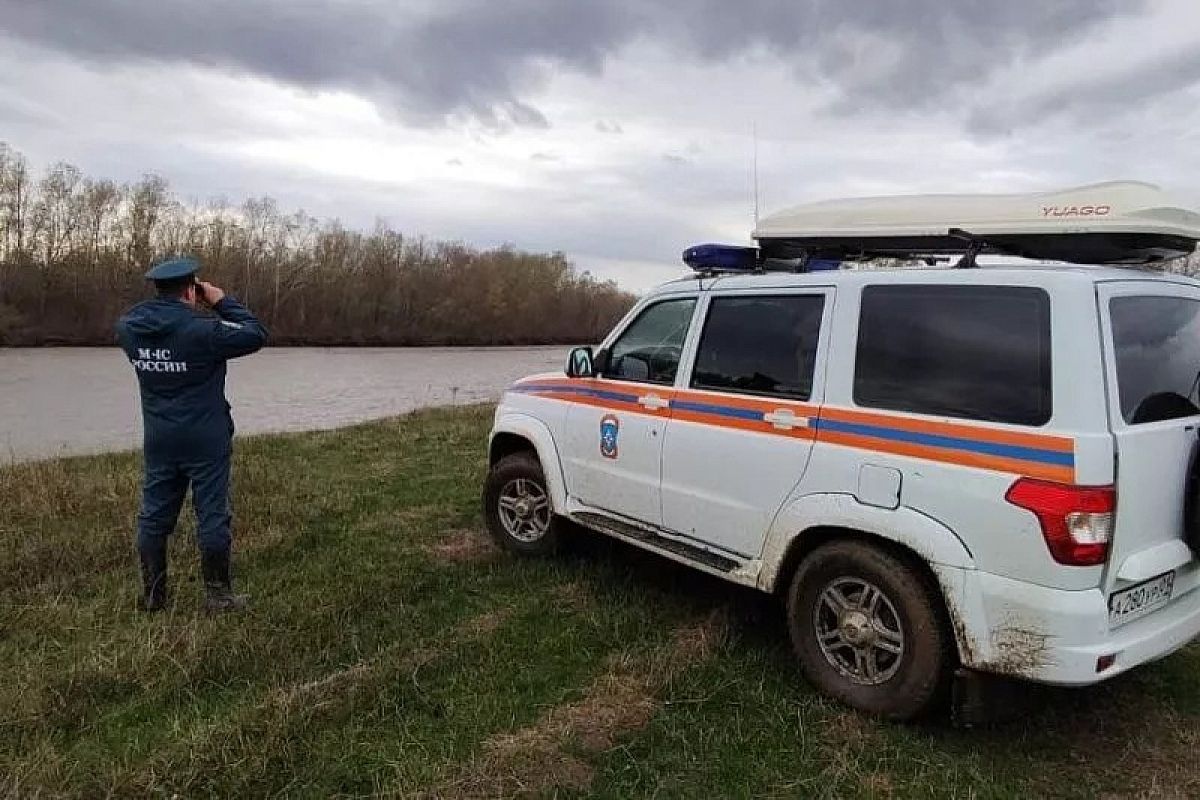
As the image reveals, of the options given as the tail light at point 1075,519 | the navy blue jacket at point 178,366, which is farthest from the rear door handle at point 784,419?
the navy blue jacket at point 178,366

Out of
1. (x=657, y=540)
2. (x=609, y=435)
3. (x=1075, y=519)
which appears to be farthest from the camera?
(x=609, y=435)

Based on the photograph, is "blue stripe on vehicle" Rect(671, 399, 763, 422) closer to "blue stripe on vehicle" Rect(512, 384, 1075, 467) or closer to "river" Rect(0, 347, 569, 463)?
"blue stripe on vehicle" Rect(512, 384, 1075, 467)

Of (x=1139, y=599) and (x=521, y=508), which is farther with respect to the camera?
(x=521, y=508)

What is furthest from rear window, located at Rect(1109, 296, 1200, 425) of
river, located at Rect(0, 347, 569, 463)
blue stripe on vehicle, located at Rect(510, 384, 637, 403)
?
river, located at Rect(0, 347, 569, 463)

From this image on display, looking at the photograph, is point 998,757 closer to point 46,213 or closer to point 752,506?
point 752,506

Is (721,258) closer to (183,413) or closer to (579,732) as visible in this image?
(579,732)

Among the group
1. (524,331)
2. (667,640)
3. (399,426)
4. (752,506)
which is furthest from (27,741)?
(524,331)

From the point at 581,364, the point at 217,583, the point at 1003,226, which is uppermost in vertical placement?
the point at 1003,226

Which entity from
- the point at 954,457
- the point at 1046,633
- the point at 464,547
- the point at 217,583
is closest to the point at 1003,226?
the point at 954,457

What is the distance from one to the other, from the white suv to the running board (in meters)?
0.02

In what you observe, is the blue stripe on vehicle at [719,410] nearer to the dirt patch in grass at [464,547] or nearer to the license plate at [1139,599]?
the license plate at [1139,599]

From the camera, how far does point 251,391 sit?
25.5 m

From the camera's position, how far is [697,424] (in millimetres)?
4332

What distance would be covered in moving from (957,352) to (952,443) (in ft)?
1.23
